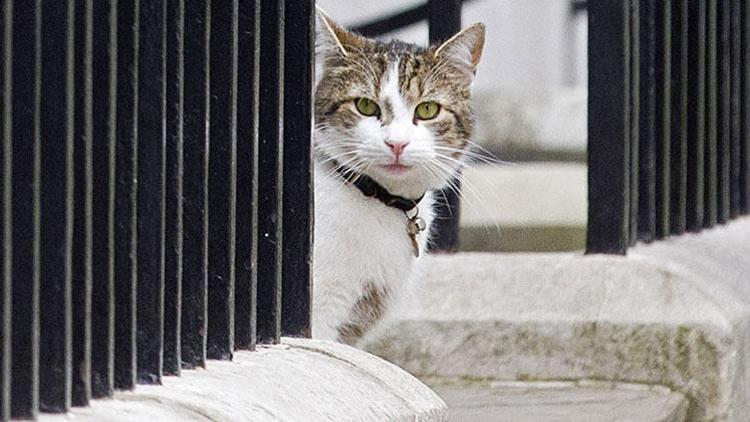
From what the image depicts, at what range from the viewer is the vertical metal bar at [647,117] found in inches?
176

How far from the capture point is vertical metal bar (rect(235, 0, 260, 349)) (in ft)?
8.80

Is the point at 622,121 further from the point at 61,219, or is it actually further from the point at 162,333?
the point at 61,219

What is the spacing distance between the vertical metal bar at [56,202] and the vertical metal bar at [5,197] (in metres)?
0.11

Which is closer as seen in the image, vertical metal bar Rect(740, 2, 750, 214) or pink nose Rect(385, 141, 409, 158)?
pink nose Rect(385, 141, 409, 158)

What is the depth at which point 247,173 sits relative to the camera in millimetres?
2697

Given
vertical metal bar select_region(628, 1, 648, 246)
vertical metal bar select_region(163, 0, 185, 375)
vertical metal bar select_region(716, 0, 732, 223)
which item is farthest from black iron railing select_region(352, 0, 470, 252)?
vertical metal bar select_region(163, 0, 185, 375)

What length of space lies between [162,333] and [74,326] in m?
0.25

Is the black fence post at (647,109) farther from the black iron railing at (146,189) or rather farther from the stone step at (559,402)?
the black iron railing at (146,189)

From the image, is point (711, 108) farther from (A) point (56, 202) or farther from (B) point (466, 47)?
(A) point (56, 202)

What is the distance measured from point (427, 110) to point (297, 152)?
141 cm

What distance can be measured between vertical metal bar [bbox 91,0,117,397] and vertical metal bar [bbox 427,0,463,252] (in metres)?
2.45

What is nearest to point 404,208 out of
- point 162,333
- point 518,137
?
point 162,333

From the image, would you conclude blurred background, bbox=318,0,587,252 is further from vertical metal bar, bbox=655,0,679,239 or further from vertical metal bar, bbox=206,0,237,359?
vertical metal bar, bbox=206,0,237,359

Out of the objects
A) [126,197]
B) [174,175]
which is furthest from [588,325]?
[126,197]
